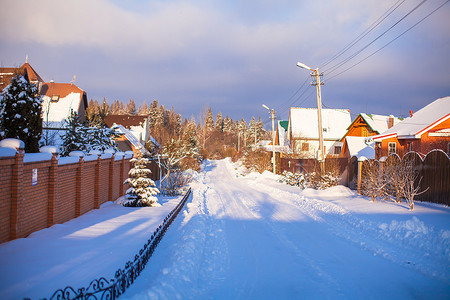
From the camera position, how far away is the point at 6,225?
259 inches

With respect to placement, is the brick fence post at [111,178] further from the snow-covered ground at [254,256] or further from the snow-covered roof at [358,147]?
the snow-covered roof at [358,147]

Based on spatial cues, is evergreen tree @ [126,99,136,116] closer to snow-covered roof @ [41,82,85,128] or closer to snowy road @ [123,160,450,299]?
snow-covered roof @ [41,82,85,128]

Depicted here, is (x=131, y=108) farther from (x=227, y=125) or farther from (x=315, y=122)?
(x=315, y=122)

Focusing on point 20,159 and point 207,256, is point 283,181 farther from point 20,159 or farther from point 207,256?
point 20,159

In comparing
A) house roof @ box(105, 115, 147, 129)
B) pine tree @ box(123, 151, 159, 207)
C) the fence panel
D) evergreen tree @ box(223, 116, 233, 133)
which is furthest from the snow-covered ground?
evergreen tree @ box(223, 116, 233, 133)

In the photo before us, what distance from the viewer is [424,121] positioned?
70.3 ft

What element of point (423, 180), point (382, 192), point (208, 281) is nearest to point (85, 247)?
point (208, 281)

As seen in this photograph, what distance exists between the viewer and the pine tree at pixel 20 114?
9.95m

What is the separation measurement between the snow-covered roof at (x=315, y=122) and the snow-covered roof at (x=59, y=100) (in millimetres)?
28803

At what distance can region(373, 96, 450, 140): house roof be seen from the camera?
19964mm

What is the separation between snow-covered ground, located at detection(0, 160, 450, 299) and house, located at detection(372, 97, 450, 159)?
35.1 feet

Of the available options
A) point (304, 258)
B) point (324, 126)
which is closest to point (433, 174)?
point (304, 258)

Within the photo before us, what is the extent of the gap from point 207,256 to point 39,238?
13.4ft

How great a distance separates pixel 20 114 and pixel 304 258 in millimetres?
10019
